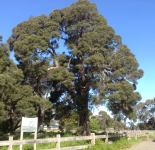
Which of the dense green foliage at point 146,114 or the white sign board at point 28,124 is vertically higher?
the dense green foliage at point 146,114

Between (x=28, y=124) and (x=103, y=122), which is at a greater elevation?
(x=103, y=122)

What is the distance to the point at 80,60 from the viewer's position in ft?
127

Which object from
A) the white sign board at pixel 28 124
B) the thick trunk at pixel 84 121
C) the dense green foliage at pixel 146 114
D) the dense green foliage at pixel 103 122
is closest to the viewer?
the white sign board at pixel 28 124

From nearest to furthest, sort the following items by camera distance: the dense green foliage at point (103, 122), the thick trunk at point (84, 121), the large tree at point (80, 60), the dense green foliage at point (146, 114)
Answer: the large tree at point (80, 60) → the thick trunk at point (84, 121) → the dense green foliage at point (103, 122) → the dense green foliage at point (146, 114)

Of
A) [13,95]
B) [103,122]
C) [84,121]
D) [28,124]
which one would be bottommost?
[28,124]

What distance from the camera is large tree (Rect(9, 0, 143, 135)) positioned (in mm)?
36562

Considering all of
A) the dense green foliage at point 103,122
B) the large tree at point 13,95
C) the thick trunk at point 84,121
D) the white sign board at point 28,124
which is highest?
the dense green foliage at point 103,122

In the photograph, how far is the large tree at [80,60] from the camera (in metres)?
36.6

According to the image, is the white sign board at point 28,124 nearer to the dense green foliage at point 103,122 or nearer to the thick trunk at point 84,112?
the thick trunk at point 84,112

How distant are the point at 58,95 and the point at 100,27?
8734 millimetres

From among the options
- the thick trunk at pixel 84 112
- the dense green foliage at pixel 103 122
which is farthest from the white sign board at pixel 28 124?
the dense green foliage at pixel 103 122

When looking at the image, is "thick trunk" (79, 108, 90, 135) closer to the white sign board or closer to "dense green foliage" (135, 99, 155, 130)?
the white sign board

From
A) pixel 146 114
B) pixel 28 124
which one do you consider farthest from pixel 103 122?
pixel 28 124

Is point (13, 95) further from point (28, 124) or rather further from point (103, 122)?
point (103, 122)
